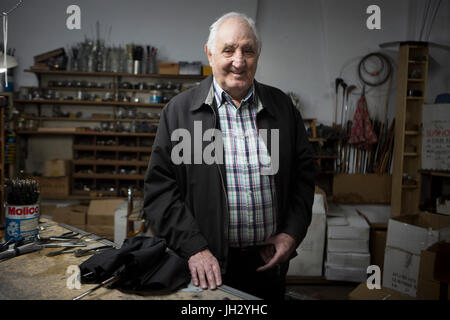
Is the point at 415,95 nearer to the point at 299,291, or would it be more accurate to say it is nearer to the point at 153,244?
the point at 299,291

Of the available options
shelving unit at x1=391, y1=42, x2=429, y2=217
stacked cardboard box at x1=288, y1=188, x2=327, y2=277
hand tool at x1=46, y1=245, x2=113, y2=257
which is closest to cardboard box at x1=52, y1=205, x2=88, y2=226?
stacked cardboard box at x1=288, y1=188, x2=327, y2=277

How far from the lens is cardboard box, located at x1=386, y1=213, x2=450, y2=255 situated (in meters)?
2.65

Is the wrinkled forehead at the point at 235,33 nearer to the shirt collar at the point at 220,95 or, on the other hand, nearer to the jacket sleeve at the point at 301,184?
the shirt collar at the point at 220,95

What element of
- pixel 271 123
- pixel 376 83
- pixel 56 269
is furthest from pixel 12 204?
pixel 376 83

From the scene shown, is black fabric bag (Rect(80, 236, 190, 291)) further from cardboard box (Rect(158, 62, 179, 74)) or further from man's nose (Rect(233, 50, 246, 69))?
cardboard box (Rect(158, 62, 179, 74))

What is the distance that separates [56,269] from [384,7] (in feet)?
16.3

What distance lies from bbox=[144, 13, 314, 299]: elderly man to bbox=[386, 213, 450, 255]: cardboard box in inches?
66.2

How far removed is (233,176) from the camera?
1.41 meters

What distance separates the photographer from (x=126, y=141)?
4.68 meters

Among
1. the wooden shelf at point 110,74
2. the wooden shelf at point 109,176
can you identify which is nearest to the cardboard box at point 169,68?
the wooden shelf at point 110,74

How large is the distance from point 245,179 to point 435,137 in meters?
3.05

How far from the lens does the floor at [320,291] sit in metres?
3.17

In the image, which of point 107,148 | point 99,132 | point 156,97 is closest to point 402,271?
point 156,97

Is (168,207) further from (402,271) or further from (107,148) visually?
(107,148)
